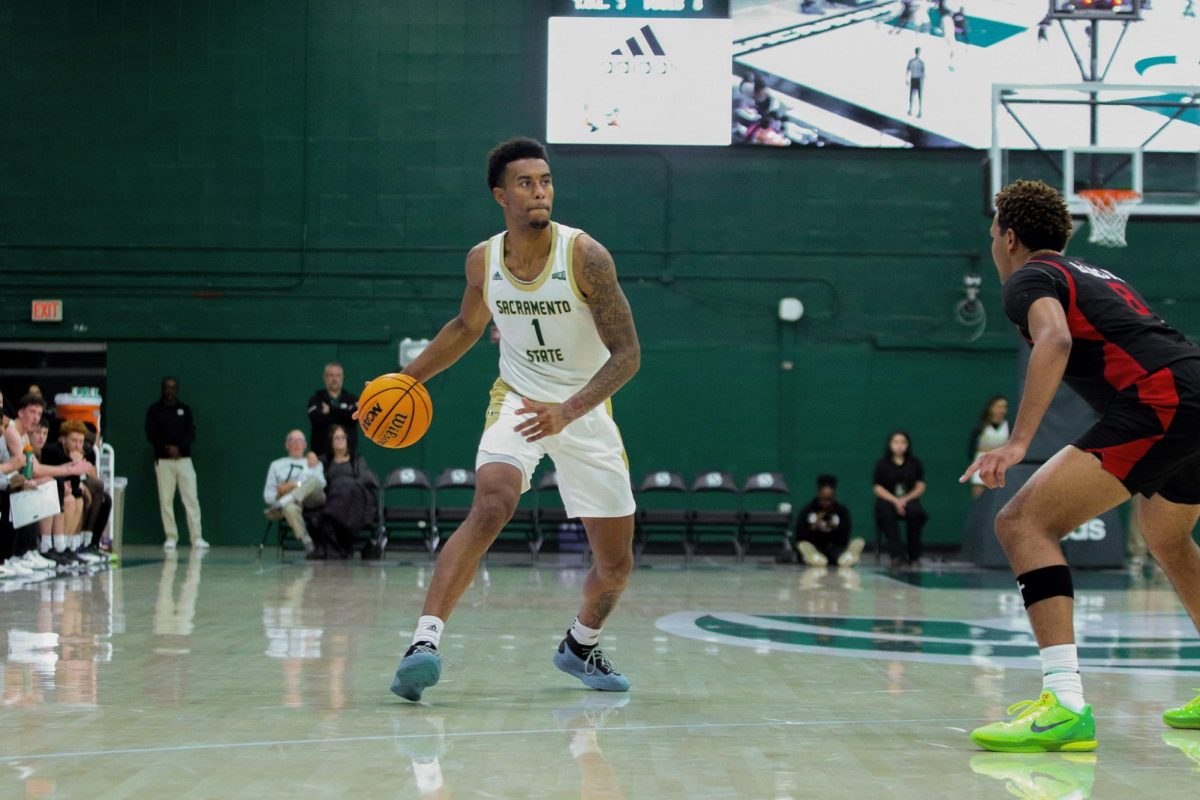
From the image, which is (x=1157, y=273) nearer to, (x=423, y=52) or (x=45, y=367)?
(x=423, y=52)

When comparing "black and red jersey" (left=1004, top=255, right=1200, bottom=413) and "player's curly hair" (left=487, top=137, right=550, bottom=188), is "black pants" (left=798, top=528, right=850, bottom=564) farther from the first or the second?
"black and red jersey" (left=1004, top=255, right=1200, bottom=413)

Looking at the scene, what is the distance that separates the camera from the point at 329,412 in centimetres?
1420

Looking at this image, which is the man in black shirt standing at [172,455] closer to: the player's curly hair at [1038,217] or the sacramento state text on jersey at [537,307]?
the sacramento state text on jersey at [537,307]

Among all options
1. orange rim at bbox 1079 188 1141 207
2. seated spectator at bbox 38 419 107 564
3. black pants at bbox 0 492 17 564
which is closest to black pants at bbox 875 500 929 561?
orange rim at bbox 1079 188 1141 207

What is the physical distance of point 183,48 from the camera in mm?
16094

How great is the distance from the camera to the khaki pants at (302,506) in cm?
1353

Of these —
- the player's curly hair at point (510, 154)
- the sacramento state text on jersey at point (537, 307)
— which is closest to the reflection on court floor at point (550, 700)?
the sacramento state text on jersey at point (537, 307)

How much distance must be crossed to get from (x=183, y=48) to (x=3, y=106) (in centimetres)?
218

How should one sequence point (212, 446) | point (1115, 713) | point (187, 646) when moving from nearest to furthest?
point (1115, 713) < point (187, 646) < point (212, 446)

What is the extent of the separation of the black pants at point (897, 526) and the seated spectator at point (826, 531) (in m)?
0.30

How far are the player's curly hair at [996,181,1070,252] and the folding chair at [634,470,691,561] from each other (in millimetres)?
10130

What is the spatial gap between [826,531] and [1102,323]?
Result: 10.5 m

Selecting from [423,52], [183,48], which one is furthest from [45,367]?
Result: [423,52]

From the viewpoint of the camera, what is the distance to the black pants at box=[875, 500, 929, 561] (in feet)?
46.4
